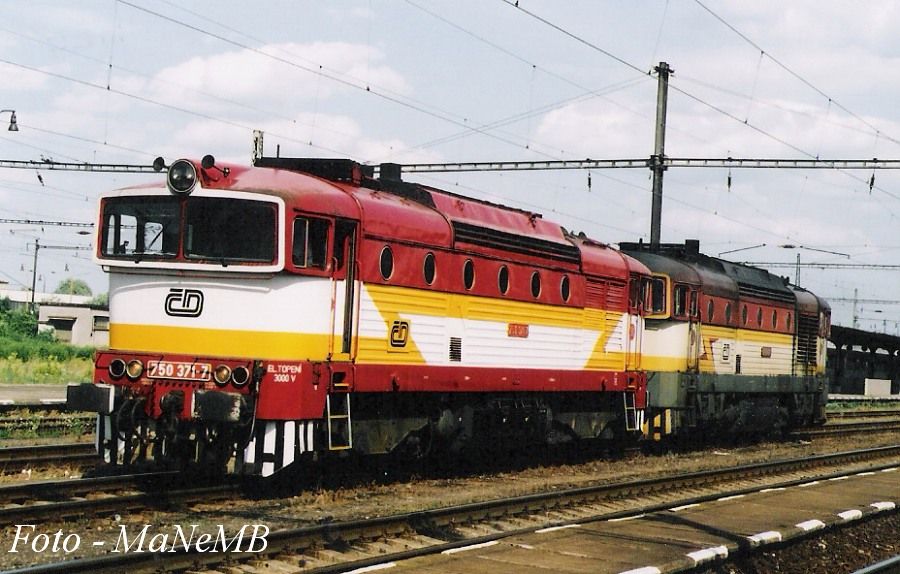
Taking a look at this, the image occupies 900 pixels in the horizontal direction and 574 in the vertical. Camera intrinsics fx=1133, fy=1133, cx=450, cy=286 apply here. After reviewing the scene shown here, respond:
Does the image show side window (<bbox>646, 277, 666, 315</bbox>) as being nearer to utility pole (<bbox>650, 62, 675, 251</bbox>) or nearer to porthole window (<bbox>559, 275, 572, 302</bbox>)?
porthole window (<bbox>559, 275, 572, 302</bbox>)

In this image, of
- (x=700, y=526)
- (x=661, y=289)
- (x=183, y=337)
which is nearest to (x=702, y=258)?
(x=661, y=289)

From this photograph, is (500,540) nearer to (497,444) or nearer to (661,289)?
(497,444)

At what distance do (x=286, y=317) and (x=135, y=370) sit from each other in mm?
2013

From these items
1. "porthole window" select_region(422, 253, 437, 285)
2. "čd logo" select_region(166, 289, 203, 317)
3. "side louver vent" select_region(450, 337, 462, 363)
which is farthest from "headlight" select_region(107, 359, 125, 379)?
"side louver vent" select_region(450, 337, 462, 363)

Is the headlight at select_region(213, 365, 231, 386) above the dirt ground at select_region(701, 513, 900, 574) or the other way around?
above

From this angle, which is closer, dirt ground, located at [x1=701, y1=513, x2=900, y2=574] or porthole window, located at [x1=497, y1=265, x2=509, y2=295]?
dirt ground, located at [x1=701, y1=513, x2=900, y2=574]

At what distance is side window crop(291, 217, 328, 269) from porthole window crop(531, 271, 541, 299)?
564 cm

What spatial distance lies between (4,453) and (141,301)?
4.56m

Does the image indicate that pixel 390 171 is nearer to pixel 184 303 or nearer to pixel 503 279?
pixel 503 279

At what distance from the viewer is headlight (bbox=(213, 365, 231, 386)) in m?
13.7

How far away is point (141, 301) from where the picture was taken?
47.5 feet

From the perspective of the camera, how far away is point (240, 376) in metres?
13.7

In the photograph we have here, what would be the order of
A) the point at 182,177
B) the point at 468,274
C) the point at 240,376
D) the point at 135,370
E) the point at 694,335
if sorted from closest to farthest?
the point at 240,376, the point at 135,370, the point at 182,177, the point at 468,274, the point at 694,335

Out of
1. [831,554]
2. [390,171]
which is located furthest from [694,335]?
[831,554]
